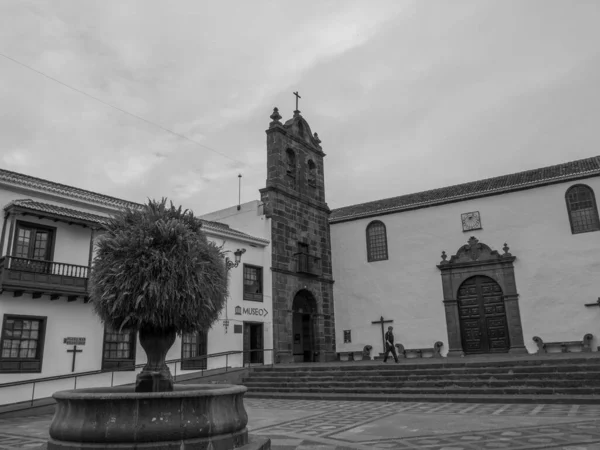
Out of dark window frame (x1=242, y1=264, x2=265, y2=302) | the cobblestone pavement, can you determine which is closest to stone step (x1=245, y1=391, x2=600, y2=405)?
the cobblestone pavement

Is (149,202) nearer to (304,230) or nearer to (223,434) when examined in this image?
(223,434)

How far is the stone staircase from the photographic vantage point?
11.0 metres

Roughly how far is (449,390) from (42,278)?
10.5 meters

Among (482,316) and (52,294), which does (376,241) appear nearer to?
(482,316)

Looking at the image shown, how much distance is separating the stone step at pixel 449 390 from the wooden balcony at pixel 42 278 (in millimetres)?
5870

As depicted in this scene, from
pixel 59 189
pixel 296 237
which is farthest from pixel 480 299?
pixel 59 189

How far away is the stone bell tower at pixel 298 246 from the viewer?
19748 mm

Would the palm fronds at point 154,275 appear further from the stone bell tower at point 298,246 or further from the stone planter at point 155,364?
the stone bell tower at point 298,246

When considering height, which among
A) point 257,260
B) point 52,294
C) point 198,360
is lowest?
point 198,360

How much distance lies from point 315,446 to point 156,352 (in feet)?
7.82

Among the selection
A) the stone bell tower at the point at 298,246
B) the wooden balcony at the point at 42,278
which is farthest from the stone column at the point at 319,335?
the wooden balcony at the point at 42,278

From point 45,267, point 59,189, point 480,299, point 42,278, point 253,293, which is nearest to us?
point 42,278

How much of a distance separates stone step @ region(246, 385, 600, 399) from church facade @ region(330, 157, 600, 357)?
654 centimetres

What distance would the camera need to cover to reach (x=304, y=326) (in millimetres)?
21031
